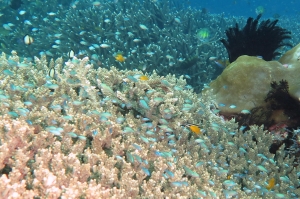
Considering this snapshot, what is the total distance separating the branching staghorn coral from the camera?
280 cm

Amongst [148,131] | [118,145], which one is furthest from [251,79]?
[118,145]

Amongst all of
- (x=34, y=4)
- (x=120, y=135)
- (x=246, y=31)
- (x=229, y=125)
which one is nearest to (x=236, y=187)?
(x=229, y=125)

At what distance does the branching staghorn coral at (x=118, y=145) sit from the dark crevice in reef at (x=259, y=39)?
109 inches

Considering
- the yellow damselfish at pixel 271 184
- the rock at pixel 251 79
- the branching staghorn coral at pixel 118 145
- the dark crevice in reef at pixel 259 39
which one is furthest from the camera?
the dark crevice in reef at pixel 259 39

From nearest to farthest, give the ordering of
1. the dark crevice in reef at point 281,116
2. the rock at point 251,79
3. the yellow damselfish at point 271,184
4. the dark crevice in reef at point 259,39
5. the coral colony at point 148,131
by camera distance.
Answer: the coral colony at point 148,131, the yellow damselfish at point 271,184, the dark crevice in reef at point 281,116, the rock at point 251,79, the dark crevice in reef at point 259,39

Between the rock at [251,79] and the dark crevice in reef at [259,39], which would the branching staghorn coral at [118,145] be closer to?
the rock at [251,79]

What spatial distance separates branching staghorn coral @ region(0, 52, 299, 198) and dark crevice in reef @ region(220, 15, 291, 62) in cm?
276

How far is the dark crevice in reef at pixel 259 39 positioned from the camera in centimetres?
738

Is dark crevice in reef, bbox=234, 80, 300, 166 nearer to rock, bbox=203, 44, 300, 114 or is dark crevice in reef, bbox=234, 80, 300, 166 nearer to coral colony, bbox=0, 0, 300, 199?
coral colony, bbox=0, 0, 300, 199

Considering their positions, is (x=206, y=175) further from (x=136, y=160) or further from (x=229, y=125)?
(x=229, y=125)

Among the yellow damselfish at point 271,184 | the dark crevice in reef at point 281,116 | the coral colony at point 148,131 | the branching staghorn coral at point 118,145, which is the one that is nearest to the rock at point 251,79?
the coral colony at point 148,131

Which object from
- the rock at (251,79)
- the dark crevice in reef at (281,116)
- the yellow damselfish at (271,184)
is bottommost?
the yellow damselfish at (271,184)

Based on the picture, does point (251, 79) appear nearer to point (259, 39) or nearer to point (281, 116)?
point (281, 116)

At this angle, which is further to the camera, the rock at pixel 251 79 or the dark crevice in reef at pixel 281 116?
the rock at pixel 251 79
